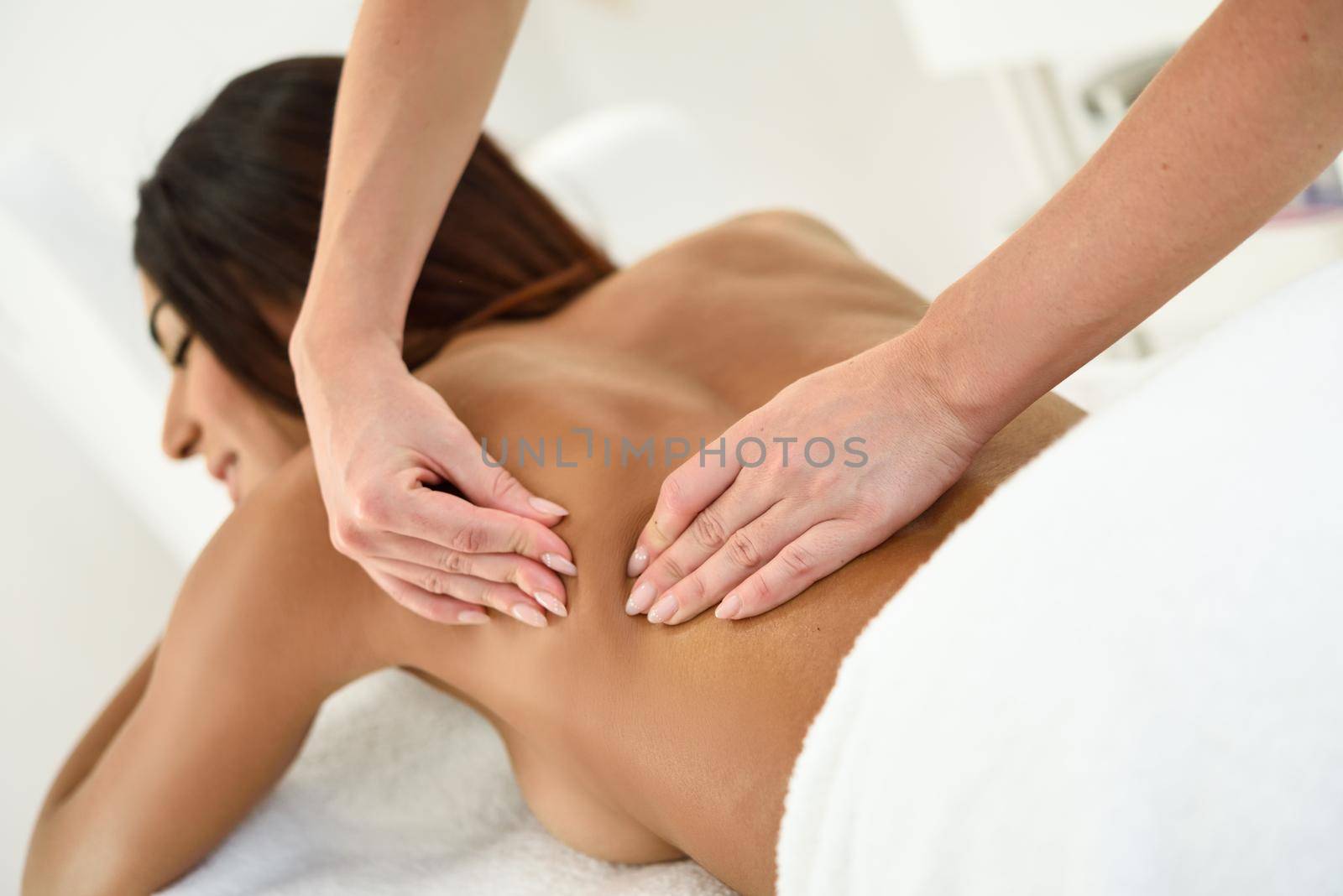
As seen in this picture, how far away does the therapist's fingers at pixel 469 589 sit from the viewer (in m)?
0.80

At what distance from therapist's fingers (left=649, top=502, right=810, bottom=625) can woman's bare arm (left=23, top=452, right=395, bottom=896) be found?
0.31 m

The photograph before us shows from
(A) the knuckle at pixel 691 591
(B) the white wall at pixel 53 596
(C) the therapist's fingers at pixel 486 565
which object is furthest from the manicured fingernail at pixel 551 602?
(B) the white wall at pixel 53 596

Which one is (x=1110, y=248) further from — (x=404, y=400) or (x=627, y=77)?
(x=627, y=77)

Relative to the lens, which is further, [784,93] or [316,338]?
[784,93]

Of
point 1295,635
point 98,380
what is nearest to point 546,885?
point 1295,635

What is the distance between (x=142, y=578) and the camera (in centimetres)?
233

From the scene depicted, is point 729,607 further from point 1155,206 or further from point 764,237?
point 764,237

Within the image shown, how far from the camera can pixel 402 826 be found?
1.10 meters

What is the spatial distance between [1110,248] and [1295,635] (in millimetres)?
227

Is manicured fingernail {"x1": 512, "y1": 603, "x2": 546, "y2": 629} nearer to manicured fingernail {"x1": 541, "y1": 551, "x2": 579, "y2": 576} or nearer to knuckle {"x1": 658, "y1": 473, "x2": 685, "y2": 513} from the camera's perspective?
manicured fingernail {"x1": 541, "y1": 551, "x2": 579, "y2": 576}

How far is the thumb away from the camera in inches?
32.3

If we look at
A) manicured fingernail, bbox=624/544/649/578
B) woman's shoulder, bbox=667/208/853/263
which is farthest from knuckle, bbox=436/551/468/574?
woman's shoulder, bbox=667/208/853/263

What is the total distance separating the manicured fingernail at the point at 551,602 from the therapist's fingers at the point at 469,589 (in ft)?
0.03

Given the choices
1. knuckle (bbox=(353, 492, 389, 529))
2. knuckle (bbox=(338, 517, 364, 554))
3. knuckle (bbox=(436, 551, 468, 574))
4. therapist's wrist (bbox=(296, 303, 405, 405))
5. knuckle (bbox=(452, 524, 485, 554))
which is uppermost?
therapist's wrist (bbox=(296, 303, 405, 405))
